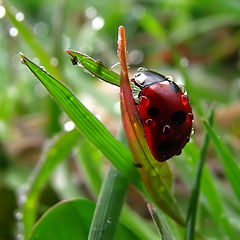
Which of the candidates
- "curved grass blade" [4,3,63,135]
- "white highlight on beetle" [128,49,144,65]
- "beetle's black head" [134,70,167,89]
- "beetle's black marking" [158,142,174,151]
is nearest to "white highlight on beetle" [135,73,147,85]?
"beetle's black head" [134,70,167,89]

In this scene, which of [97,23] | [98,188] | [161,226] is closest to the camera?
[161,226]

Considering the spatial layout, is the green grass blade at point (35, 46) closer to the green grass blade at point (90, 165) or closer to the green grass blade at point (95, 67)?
the green grass blade at point (90, 165)

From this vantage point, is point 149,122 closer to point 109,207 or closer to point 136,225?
point 109,207

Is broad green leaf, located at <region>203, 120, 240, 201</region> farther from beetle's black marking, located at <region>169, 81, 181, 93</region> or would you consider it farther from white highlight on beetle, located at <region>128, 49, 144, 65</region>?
white highlight on beetle, located at <region>128, 49, 144, 65</region>

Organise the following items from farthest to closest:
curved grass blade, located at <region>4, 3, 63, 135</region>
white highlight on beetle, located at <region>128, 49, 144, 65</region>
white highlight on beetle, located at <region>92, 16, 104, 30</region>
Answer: white highlight on beetle, located at <region>128, 49, 144, 65</region> → white highlight on beetle, located at <region>92, 16, 104, 30</region> → curved grass blade, located at <region>4, 3, 63, 135</region>

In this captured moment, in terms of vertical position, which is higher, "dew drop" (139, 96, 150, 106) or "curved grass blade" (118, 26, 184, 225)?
"dew drop" (139, 96, 150, 106)

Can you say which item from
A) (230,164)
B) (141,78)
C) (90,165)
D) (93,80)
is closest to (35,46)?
(90,165)
